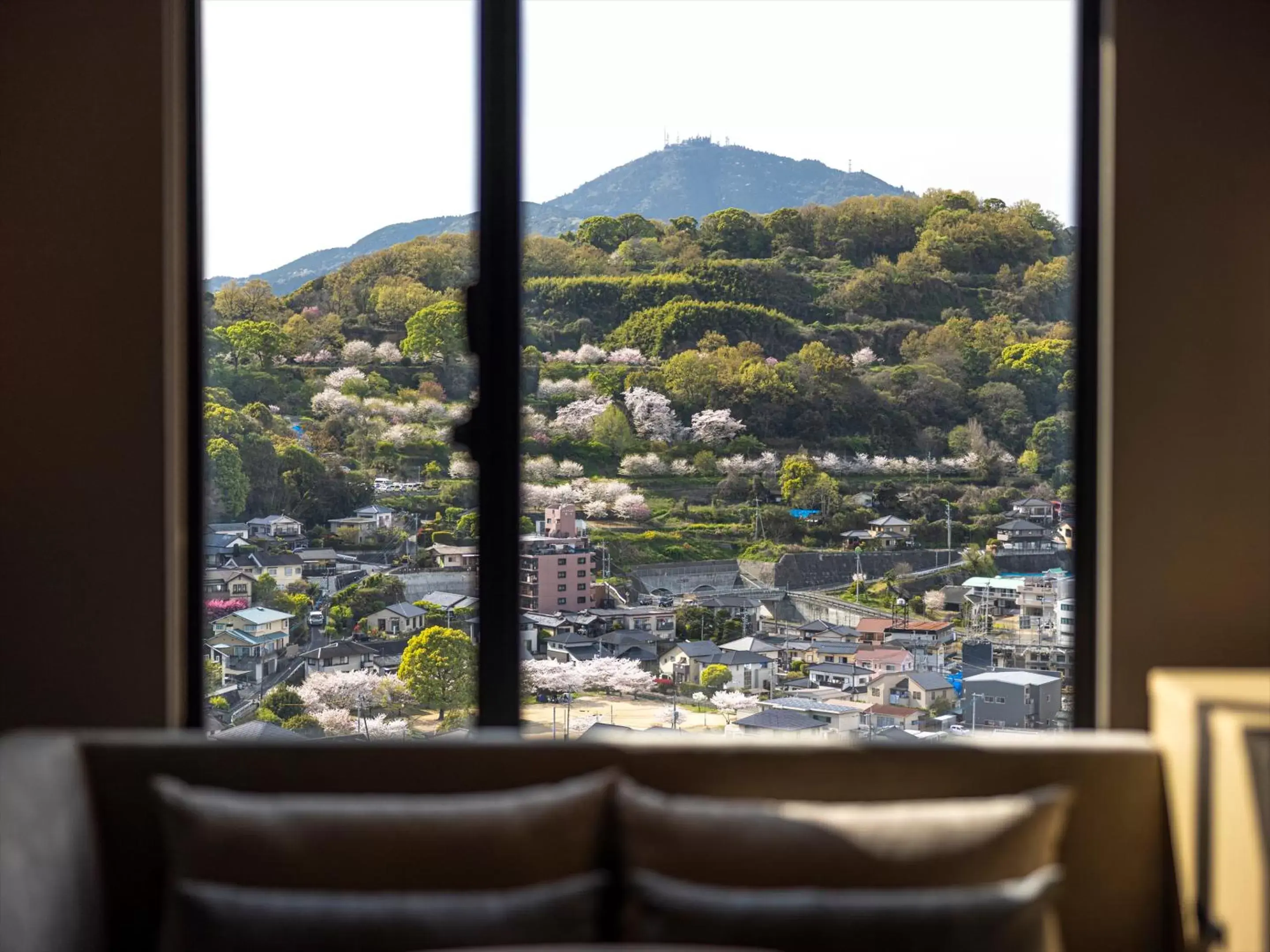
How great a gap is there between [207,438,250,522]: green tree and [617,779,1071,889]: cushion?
103 cm

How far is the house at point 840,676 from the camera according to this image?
205cm

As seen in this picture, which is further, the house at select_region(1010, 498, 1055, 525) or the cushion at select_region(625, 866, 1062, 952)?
the house at select_region(1010, 498, 1055, 525)

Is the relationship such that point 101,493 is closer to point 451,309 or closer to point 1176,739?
point 451,309

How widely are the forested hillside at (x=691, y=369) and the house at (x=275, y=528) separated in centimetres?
2

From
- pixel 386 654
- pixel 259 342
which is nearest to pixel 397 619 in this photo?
pixel 386 654

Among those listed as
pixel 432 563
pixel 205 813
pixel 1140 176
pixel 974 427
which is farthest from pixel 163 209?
pixel 1140 176

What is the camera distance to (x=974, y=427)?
2051 mm

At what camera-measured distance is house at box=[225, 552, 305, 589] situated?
2.08 metres

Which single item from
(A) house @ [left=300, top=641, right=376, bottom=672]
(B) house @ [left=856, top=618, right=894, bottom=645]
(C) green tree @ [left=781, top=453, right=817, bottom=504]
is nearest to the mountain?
(C) green tree @ [left=781, top=453, right=817, bottom=504]

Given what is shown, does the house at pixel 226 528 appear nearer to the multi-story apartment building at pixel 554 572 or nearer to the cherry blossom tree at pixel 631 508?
the multi-story apartment building at pixel 554 572

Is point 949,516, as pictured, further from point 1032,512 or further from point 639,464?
point 639,464

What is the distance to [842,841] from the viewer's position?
1608 mm

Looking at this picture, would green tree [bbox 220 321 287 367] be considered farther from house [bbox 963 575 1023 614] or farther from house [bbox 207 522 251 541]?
house [bbox 963 575 1023 614]

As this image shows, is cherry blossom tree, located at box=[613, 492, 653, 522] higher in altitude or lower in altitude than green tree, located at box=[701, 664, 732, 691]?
higher
